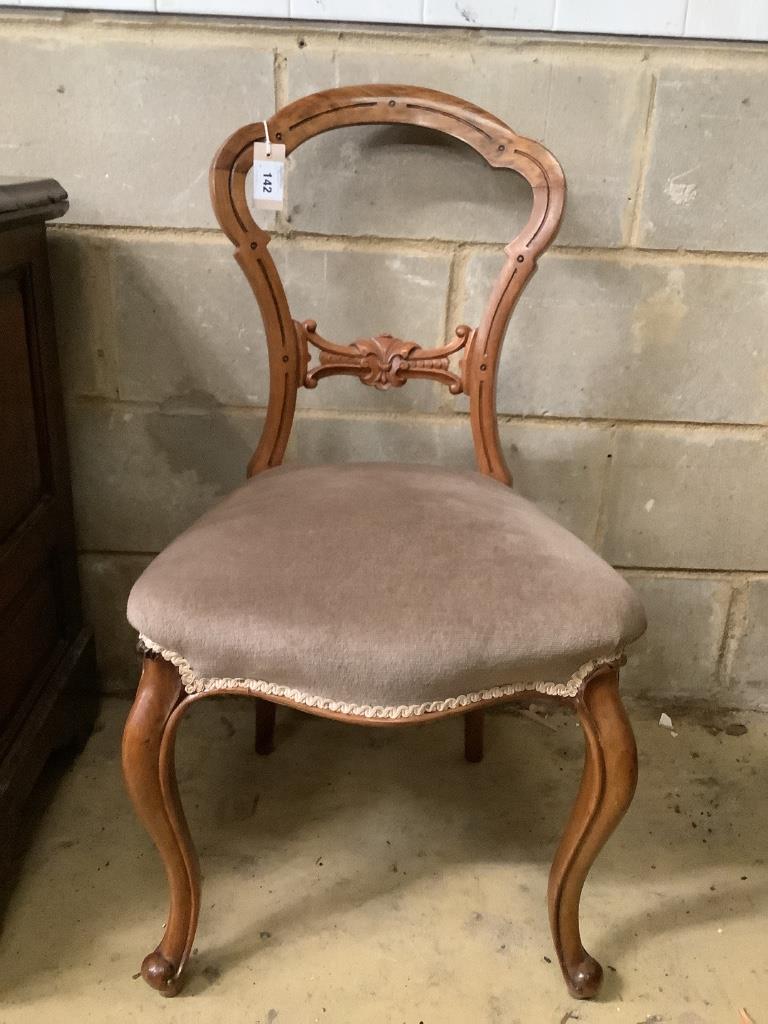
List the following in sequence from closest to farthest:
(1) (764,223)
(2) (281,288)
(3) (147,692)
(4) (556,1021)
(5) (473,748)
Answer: (3) (147,692), (4) (556,1021), (2) (281,288), (1) (764,223), (5) (473,748)

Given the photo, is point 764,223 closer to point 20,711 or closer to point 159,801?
point 159,801

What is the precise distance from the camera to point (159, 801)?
0.91 m

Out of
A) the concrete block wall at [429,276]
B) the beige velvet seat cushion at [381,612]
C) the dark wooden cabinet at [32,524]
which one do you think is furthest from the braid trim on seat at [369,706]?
the concrete block wall at [429,276]

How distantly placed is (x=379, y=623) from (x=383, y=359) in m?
0.49

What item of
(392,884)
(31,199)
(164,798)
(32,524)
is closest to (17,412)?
(32,524)

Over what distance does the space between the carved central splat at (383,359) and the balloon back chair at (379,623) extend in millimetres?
162

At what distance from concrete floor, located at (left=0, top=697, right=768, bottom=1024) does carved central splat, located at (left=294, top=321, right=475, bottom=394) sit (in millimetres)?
645

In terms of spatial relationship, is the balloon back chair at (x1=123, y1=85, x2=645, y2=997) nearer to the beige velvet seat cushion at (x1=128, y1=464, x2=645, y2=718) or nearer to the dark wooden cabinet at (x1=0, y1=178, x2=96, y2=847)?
the beige velvet seat cushion at (x1=128, y1=464, x2=645, y2=718)

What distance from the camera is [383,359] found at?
1.17 m

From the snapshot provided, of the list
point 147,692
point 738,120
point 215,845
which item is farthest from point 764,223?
point 215,845

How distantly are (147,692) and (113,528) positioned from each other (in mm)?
633

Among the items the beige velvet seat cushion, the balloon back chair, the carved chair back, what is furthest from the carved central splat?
the beige velvet seat cushion

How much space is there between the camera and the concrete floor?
100 cm

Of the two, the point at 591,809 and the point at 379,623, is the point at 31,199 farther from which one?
the point at 591,809
